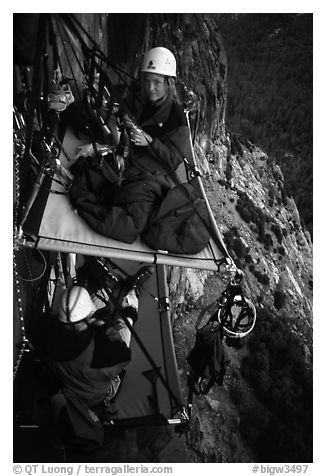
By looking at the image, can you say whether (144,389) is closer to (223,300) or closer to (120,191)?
(223,300)

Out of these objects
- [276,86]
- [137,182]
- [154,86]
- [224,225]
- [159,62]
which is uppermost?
[276,86]

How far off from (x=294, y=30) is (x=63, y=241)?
5.95 feet

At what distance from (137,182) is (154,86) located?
0.67 m

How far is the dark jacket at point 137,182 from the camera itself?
2.05 meters

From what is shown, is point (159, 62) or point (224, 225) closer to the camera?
point (159, 62)

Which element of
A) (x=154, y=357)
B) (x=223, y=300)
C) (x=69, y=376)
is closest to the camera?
(x=69, y=376)

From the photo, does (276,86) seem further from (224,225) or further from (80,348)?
(80,348)

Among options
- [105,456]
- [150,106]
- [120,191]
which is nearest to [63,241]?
[120,191]

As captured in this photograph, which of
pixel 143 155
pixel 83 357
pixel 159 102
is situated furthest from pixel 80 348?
pixel 159 102

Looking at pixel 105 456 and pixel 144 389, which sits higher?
pixel 144 389

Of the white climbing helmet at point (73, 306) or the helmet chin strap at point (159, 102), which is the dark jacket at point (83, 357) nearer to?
the white climbing helmet at point (73, 306)

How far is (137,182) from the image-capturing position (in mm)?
2119

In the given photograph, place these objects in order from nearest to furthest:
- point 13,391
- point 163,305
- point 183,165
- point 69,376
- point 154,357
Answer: point 69,376 < point 13,391 < point 183,165 < point 154,357 < point 163,305

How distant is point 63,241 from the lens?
205 centimetres
